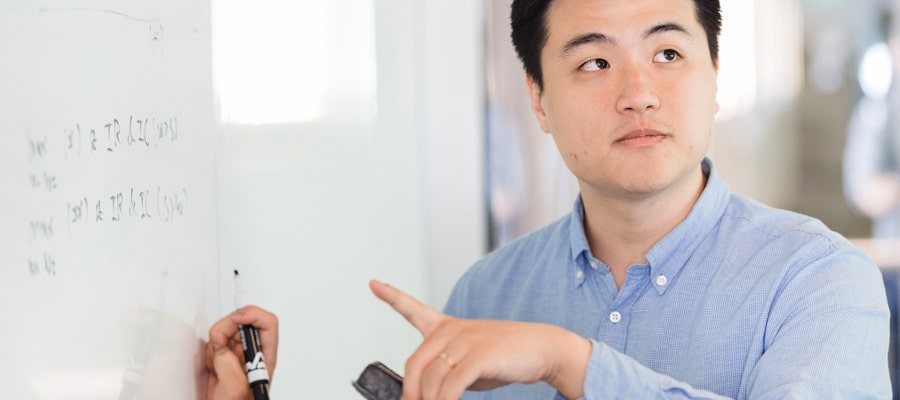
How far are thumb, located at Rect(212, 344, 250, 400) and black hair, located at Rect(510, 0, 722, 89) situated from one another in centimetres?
70

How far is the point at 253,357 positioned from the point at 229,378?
0.15 feet

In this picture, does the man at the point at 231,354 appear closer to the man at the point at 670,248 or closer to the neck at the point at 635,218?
the man at the point at 670,248

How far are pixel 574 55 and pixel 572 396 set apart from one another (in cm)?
64

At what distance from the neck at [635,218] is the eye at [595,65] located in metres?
0.19

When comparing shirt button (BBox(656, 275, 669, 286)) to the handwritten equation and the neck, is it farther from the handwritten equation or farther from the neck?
the handwritten equation

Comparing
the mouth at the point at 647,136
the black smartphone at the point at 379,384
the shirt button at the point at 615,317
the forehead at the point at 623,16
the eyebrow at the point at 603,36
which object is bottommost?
the shirt button at the point at 615,317

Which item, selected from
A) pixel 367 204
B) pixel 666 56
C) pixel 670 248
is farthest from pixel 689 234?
pixel 367 204

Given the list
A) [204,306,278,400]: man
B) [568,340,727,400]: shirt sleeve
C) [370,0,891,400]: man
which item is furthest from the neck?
[204,306,278,400]: man

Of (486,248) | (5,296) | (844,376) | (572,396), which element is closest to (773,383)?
(844,376)

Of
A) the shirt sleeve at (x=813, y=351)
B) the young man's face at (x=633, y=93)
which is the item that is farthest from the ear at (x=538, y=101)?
the shirt sleeve at (x=813, y=351)

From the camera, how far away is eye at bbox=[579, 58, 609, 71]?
5.17 ft

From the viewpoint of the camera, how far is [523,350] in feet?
3.51

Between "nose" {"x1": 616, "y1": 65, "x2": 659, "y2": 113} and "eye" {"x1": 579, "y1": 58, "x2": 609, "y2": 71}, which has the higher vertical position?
"eye" {"x1": 579, "y1": 58, "x2": 609, "y2": 71}

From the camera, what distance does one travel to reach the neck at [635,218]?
1.56m
